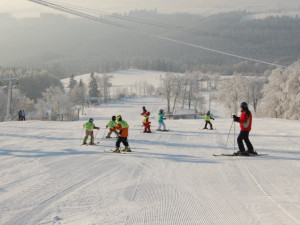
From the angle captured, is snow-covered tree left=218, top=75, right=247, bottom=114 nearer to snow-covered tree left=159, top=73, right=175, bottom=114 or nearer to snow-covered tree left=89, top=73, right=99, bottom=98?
snow-covered tree left=159, top=73, right=175, bottom=114

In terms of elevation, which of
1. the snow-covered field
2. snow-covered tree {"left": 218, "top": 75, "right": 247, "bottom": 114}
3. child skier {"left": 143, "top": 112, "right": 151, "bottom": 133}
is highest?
snow-covered tree {"left": 218, "top": 75, "right": 247, "bottom": 114}

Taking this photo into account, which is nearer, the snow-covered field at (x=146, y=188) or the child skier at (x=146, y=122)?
the snow-covered field at (x=146, y=188)

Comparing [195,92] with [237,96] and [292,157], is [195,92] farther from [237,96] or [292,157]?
[292,157]

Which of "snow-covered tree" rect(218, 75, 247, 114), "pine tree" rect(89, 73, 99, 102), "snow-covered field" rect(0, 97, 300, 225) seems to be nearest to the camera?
"snow-covered field" rect(0, 97, 300, 225)

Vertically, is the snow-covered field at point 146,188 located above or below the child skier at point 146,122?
below

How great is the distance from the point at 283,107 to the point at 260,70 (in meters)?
142

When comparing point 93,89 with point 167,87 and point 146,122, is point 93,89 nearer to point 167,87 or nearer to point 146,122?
point 167,87

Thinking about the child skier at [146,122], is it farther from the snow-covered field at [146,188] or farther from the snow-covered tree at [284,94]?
the snow-covered tree at [284,94]

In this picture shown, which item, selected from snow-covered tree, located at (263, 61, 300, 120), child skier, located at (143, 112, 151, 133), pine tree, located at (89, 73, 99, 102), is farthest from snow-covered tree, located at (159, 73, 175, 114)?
child skier, located at (143, 112, 151, 133)

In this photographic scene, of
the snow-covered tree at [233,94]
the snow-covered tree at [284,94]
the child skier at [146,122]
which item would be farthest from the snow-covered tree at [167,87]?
the child skier at [146,122]

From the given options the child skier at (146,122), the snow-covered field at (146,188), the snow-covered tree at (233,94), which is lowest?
the snow-covered field at (146,188)

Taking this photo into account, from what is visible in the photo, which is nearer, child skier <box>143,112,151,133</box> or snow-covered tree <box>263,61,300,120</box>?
child skier <box>143,112,151,133</box>

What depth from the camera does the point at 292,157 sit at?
11453 mm

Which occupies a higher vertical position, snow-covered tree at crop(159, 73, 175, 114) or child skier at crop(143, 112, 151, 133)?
snow-covered tree at crop(159, 73, 175, 114)
